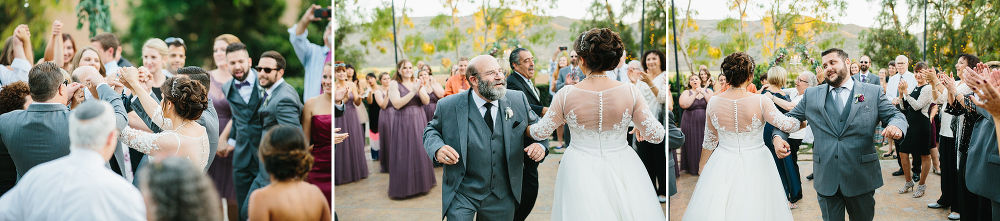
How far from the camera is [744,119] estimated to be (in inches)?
130

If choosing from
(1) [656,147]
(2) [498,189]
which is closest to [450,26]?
(1) [656,147]

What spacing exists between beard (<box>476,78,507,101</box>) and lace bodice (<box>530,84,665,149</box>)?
281mm

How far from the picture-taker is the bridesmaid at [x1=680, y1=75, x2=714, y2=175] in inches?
162

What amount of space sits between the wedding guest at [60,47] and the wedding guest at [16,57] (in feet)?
0.75

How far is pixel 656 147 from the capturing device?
495 cm

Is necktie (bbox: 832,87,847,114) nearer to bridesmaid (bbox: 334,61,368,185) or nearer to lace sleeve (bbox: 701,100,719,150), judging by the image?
lace sleeve (bbox: 701,100,719,150)

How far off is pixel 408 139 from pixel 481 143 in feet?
7.94

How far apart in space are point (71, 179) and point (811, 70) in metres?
4.02

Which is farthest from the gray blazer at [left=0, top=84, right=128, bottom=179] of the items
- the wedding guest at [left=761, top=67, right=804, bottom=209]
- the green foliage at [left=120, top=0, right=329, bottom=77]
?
the wedding guest at [left=761, top=67, right=804, bottom=209]

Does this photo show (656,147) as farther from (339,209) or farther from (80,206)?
(80,206)

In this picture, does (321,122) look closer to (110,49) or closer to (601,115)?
(601,115)

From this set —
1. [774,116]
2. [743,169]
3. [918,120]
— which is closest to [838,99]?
[774,116]

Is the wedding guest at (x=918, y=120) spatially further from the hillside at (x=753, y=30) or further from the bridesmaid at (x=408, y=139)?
the bridesmaid at (x=408, y=139)

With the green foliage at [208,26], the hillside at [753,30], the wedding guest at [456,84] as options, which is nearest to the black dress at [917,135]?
the hillside at [753,30]
